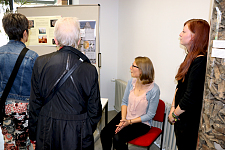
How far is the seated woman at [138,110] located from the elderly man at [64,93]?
60cm

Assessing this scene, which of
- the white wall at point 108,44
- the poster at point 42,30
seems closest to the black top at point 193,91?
the poster at point 42,30

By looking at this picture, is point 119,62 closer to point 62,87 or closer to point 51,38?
point 51,38

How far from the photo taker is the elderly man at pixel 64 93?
3.71 feet

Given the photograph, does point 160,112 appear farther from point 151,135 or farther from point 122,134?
point 122,134

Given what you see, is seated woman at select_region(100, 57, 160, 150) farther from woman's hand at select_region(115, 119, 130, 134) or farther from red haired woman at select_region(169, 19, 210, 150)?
red haired woman at select_region(169, 19, 210, 150)

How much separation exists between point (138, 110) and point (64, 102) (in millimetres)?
948

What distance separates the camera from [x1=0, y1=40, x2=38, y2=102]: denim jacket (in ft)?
4.55

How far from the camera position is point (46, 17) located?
275 centimetres

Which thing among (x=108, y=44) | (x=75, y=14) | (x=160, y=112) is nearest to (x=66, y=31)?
(x=160, y=112)

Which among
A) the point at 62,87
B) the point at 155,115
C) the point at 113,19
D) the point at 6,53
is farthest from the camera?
the point at 113,19

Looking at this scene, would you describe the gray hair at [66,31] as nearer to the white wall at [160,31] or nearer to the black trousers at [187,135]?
the black trousers at [187,135]

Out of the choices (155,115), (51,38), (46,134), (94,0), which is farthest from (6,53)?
(94,0)

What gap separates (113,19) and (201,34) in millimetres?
2512

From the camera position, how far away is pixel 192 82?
4.13 feet
